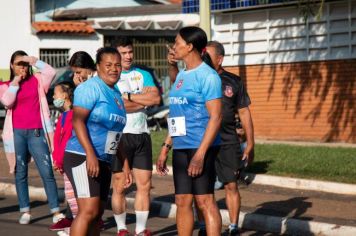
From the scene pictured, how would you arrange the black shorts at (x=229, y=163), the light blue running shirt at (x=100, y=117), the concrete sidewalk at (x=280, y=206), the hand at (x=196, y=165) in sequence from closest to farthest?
1. the light blue running shirt at (x=100, y=117)
2. the hand at (x=196, y=165)
3. the black shorts at (x=229, y=163)
4. the concrete sidewalk at (x=280, y=206)

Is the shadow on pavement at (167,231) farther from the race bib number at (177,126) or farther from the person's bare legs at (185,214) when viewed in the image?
the race bib number at (177,126)

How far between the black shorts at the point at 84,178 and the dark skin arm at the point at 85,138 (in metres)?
0.09

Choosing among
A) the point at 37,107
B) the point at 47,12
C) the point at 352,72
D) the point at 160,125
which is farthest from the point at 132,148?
the point at 47,12

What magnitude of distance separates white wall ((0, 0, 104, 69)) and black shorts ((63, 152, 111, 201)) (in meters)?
23.5

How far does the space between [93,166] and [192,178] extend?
36.6 inches

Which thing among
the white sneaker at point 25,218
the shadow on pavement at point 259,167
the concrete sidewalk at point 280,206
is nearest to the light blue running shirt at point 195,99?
the concrete sidewalk at point 280,206

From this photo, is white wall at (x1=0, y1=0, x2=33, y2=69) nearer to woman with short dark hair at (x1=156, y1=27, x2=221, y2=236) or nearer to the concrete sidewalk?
the concrete sidewalk

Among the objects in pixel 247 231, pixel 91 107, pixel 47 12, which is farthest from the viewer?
pixel 47 12

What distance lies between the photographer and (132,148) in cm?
943

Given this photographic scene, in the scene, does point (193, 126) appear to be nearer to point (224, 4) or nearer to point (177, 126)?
point (177, 126)

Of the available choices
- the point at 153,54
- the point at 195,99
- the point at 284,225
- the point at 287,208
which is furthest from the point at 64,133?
the point at 153,54

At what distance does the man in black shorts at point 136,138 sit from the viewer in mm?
9344

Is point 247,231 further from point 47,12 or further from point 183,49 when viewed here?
point 47,12

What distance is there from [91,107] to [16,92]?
3.12 m
